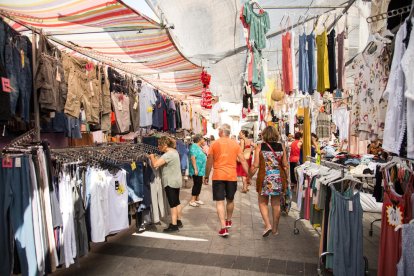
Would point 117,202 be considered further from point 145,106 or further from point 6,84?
point 145,106

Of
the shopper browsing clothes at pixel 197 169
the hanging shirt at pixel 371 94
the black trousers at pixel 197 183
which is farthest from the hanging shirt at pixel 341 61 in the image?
the black trousers at pixel 197 183

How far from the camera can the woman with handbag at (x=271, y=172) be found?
5.03 m

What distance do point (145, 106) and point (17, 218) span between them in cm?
413

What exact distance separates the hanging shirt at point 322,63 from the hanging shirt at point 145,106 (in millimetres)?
3457

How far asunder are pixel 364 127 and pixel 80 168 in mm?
3028

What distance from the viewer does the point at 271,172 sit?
5.06 meters

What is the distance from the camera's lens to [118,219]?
408 centimetres

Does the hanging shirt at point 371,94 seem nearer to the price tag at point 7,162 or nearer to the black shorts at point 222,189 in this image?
the black shorts at point 222,189

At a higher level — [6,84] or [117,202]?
[6,84]

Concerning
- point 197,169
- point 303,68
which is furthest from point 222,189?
point 303,68

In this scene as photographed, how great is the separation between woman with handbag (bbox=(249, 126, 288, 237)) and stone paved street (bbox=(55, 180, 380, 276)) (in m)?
0.42

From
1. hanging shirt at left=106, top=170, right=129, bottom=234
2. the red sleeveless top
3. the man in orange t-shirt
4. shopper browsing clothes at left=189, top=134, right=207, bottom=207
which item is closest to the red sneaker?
the man in orange t-shirt

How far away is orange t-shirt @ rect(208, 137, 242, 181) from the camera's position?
17.0 ft

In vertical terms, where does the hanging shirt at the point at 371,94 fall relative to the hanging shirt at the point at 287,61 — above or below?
below
